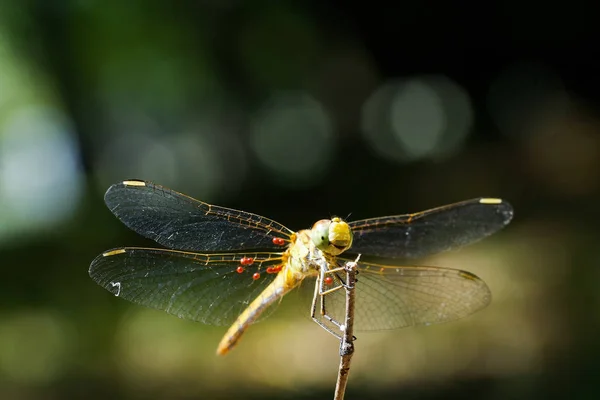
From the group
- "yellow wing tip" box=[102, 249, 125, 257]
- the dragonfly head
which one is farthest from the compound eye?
"yellow wing tip" box=[102, 249, 125, 257]

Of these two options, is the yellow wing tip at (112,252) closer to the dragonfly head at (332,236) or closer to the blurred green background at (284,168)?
the dragonfly head at (332,236)

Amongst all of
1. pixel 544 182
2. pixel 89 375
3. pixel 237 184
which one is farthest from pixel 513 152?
pixel 89 375

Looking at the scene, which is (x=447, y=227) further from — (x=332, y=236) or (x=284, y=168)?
(x=284, y=168)

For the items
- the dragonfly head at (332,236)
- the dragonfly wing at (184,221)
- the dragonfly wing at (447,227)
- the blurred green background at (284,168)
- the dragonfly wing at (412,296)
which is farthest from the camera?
the blurred green background at (284,168)

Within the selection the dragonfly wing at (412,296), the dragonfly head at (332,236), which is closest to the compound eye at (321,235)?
the dragonfly head at (332,236)

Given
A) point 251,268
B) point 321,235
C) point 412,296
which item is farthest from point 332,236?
point 412,296

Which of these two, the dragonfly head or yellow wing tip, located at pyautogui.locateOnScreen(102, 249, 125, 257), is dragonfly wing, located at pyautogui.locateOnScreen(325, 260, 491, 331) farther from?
yellow wing tip, located at pyautogui.locateOnScreen(102, 249, 125, 257)
